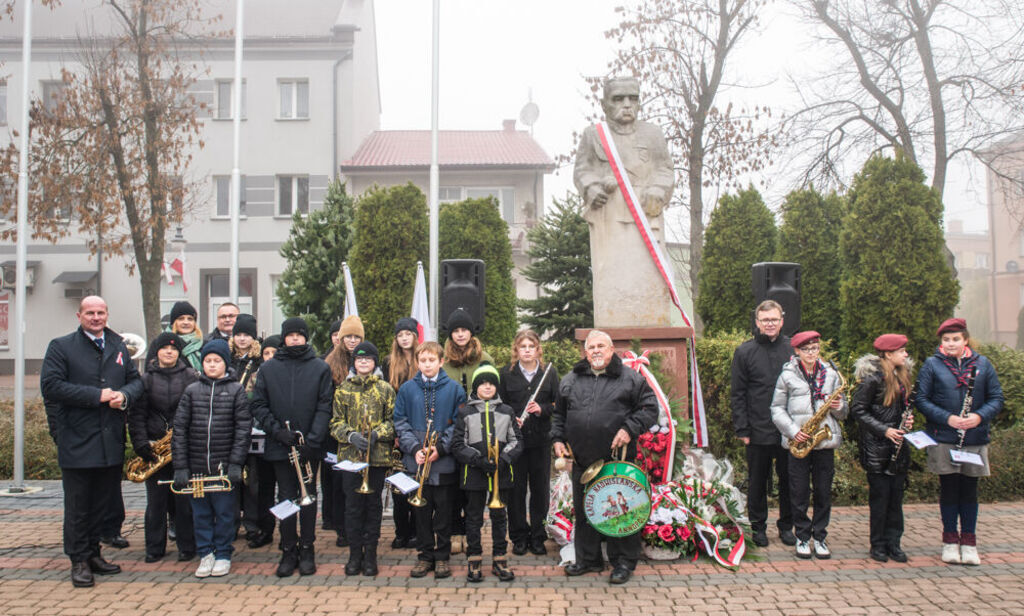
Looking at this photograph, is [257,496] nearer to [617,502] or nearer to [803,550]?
[617,502]

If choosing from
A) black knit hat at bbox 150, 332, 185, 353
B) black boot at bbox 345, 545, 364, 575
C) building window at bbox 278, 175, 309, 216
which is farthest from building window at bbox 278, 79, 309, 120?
black boot at bbox 345, 545, 364, 575

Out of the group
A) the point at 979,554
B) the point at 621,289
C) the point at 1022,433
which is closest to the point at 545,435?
the point at 621,289

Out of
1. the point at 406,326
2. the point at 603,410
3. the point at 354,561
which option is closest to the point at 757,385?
the point at 603,410

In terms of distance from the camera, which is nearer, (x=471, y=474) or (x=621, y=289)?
(x=471, y=474)

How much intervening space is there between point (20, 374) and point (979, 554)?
9294 millimetres

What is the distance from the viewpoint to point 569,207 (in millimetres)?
14031

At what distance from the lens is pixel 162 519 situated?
18.4ft

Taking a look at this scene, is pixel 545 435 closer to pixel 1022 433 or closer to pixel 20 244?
pixel 1022 433

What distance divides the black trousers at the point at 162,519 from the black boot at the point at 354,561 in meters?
1.24

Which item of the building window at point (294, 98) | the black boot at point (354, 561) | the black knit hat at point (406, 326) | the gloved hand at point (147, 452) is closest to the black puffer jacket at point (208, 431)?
the gloved hand at point (147, 452)

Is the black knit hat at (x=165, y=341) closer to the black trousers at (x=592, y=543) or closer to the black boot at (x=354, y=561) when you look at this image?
the black boot at (x=354, y=561)

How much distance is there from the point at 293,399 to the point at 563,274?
9.06 m

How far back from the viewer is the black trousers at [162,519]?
5.50 metres

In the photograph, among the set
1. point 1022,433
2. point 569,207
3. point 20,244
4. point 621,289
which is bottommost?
point 1022,433
